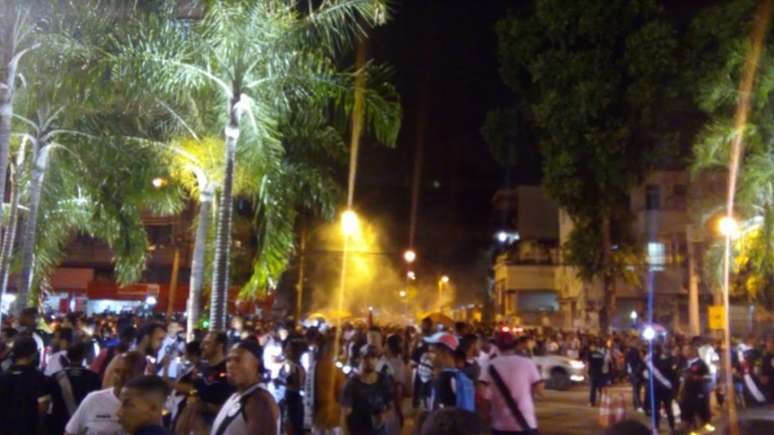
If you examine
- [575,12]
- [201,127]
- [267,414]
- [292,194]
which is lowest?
[267,414]

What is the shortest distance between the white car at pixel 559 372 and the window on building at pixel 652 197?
2042 cm

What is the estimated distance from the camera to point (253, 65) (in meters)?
15.9

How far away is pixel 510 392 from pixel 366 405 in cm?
159

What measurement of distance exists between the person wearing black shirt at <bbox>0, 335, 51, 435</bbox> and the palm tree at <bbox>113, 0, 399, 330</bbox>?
27.4 feet

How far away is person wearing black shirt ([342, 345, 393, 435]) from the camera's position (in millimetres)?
7461

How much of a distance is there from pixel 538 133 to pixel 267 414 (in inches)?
1286

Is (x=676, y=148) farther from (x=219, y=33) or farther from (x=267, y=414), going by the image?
(x=267, y=414)

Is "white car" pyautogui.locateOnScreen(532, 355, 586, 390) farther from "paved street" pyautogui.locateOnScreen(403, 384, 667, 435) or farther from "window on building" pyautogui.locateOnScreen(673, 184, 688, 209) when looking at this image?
"window on building" pyautogui.locateOnScreen(673, 184, 688, 209)

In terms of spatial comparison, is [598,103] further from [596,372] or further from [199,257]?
[199,257]

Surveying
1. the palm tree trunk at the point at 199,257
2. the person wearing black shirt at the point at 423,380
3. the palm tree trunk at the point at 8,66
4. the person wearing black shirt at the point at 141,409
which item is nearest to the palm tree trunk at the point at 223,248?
Answer: the palm tree trunk at the point at 199,257

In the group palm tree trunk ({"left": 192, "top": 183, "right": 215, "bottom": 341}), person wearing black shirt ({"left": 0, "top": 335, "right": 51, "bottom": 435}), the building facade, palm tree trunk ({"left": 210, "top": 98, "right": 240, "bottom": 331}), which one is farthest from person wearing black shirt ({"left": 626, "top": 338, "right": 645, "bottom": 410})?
the building facade

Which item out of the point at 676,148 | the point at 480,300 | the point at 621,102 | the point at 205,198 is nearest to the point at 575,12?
the point at 621,102

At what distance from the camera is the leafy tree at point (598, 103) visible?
109 feet

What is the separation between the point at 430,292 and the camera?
6775 cm
